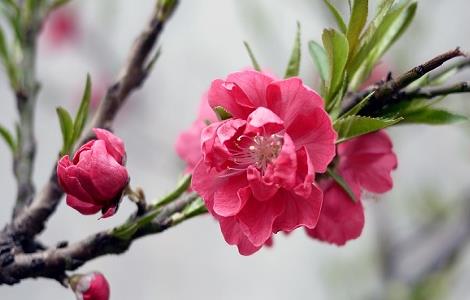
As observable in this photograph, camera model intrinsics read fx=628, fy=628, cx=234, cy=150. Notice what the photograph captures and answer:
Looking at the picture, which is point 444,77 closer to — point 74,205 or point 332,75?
point 332,75

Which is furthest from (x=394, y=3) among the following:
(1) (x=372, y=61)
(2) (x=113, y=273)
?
(2) (x=113, y=273)

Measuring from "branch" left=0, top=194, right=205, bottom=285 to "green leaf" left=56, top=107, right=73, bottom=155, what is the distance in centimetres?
9

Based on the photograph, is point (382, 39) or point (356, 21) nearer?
point (356, 21)

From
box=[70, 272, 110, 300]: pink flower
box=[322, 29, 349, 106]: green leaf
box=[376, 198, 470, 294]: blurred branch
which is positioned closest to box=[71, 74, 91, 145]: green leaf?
box=[70, 272, 110, 300]: pink flower

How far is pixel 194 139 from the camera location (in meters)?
0.80

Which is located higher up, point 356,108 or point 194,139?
point 356,108

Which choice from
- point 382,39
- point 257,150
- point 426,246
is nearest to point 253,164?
point 257,150

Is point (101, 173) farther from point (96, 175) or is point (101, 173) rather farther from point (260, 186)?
point (260, 186)

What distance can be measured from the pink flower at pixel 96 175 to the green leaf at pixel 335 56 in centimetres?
20

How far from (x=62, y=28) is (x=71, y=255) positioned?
A: 214 cm

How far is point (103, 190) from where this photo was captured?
55 cm

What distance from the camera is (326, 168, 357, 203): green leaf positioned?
597 mm

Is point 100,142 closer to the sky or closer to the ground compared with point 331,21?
closer to the sky

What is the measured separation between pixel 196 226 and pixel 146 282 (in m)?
0.42
